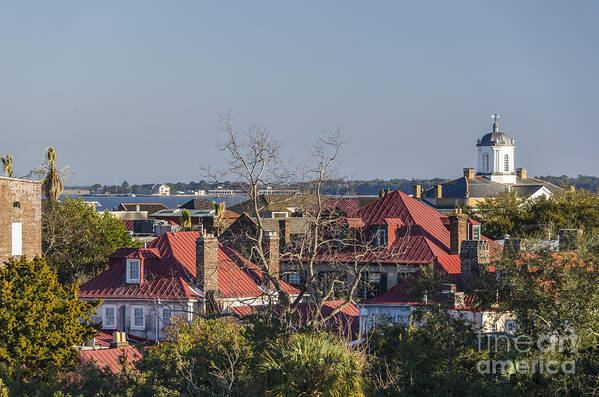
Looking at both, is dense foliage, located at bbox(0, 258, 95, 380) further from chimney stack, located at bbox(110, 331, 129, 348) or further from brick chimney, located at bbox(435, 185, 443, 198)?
brick chimney, located at bbox(435, 185, 443, 198)

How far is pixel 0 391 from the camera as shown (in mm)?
25812

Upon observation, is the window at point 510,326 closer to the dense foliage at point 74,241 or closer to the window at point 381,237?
the window at point 381,237

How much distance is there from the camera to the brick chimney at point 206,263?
46.3m

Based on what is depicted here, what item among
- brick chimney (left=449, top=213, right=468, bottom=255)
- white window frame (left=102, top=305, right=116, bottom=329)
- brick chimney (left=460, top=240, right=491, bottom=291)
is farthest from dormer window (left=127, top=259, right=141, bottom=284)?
brick chimney (left=449, top=213, right=468, bottom=255)

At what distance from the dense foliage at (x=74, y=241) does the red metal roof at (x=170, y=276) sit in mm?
11376

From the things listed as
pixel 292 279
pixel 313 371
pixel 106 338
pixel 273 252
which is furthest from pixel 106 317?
pixel 313 371

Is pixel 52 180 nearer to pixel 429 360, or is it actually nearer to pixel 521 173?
pixel 429 360

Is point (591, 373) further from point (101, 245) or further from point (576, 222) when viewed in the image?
point (576, 222)

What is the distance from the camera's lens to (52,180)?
59.8m

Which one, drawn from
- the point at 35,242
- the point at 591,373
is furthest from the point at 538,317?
the point at 35,242

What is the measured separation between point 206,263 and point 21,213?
7881 mm

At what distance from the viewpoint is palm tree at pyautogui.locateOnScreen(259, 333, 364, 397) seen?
2209 cm

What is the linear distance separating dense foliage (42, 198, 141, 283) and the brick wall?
40.6ft

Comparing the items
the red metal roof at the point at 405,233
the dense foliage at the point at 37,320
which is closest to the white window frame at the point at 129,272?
the dense foliage at the point at 37,320
